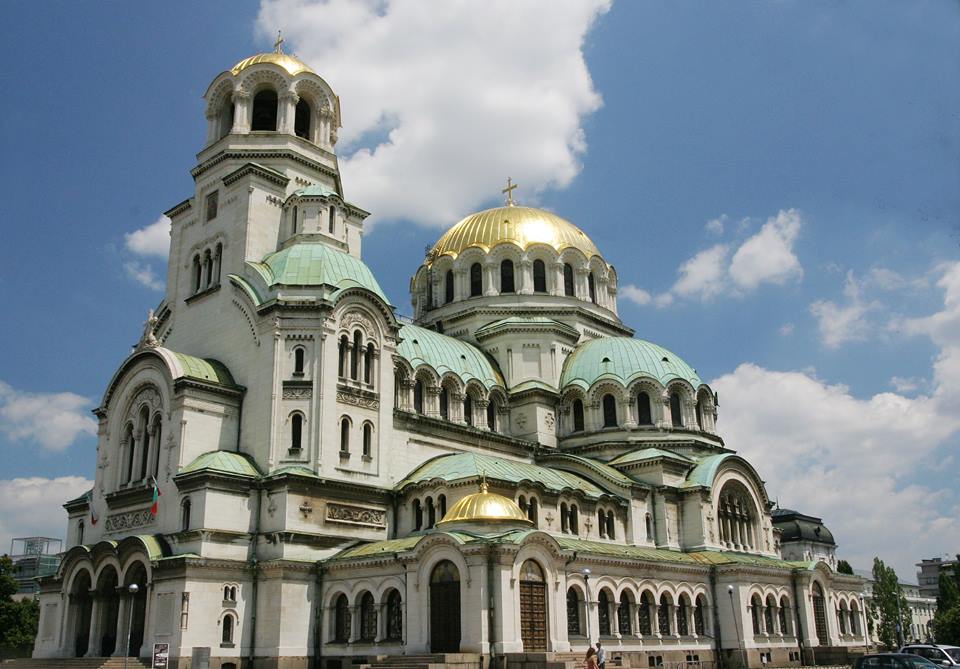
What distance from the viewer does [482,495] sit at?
110 ft

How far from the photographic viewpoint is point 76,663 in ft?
111

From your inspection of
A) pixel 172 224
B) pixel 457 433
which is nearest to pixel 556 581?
pixel 457 433

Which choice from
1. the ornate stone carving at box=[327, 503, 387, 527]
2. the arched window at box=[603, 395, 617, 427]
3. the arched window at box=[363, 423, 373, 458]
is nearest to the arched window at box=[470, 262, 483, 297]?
the arched window at box=[603, 395, 617, 427]

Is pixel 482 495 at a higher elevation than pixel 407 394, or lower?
lower

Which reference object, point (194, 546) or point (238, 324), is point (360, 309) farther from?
point (194, 546)

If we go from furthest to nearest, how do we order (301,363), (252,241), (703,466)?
(703,466), (252,241), (301,363)

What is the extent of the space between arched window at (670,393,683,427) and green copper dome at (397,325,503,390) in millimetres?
9455

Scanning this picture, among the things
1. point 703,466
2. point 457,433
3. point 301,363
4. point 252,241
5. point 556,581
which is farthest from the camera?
point 703,466

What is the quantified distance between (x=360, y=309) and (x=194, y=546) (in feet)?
38.3

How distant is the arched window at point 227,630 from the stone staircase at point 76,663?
8.68ft

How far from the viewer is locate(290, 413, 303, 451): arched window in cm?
3652

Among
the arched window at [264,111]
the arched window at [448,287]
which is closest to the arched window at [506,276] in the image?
the arched window at [448,287]

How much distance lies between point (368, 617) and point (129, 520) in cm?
1105

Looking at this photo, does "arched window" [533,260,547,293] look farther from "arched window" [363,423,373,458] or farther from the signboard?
the signboard
